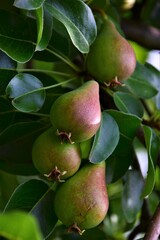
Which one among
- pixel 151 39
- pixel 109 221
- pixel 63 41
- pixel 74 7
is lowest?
pixel 109 221

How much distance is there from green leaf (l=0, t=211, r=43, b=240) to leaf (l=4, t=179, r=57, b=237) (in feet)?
1.00

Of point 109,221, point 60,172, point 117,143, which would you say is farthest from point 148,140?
point 109,221

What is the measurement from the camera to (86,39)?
785 mm

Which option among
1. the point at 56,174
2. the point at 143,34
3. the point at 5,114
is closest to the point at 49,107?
the point at 5,114

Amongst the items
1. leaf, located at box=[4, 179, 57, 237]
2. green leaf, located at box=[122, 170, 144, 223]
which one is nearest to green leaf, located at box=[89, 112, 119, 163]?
leaf, located at box=[4, 179, 57, 237]

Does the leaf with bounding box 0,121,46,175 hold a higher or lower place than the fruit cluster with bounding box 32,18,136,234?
lower

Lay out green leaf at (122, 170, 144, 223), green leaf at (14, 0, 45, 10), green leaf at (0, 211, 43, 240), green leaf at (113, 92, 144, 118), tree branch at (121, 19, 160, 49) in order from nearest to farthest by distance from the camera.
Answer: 1. green leaf at (0, 211, 43, 240)
2. green leaf at (14, 0, 45, 10)
3. green leaf at (113, 92, 144, 118)
4. green leaf at (122, 170, 144, 223)
5. tree branch at (121, 19, 160, 49)

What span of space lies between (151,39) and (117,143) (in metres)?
0.47

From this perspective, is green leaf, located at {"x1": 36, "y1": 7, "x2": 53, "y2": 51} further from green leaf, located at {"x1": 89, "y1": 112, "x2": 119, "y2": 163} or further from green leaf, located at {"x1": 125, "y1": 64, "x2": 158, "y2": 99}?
green leaf, located at {"x1": 125, "y1": 64, "x2": 158, "y2": 99}

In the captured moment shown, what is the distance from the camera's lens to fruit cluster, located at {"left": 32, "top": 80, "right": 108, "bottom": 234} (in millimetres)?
710

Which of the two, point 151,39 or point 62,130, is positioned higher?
point 62,130

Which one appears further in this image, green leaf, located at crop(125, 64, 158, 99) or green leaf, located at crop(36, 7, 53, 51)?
green leaf, located at crop(125, 64, 158, 99)

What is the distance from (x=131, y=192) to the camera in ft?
3.33

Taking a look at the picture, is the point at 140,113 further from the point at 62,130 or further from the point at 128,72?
the point at 62,130
